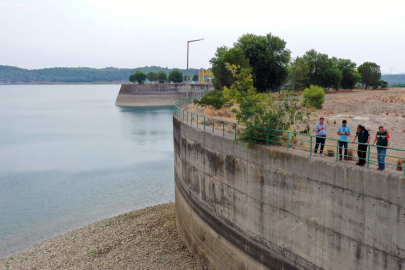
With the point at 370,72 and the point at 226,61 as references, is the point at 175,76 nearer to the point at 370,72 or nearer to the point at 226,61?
the point at 370,72

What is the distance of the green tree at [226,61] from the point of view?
42.6m

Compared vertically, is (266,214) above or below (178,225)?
above

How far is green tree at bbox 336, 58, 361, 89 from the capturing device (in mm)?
70750

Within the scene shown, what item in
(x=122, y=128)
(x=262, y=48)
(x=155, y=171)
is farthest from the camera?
(x=122, y=128)

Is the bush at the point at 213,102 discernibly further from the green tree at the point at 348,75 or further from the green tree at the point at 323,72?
the green tree at the point at 348,75

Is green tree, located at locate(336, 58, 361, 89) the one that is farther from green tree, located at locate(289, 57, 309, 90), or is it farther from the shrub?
the shrub

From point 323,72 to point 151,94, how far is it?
62.9 m

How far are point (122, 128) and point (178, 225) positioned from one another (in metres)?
46.0

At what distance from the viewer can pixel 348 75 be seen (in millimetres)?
71188

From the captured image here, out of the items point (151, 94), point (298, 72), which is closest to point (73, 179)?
point (298, 72)

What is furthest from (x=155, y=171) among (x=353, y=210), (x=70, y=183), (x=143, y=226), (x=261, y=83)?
(x=353, y=210)

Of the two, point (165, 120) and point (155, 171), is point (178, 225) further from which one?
point (165, 120)

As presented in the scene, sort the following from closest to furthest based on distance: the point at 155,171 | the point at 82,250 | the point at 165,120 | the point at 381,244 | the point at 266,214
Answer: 1. the point at 381,244
2. the point at 266,214
3. the point at 82,250
4. the point at 155,171
5. the point at 165,120

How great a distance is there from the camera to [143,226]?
20750 millimetres
